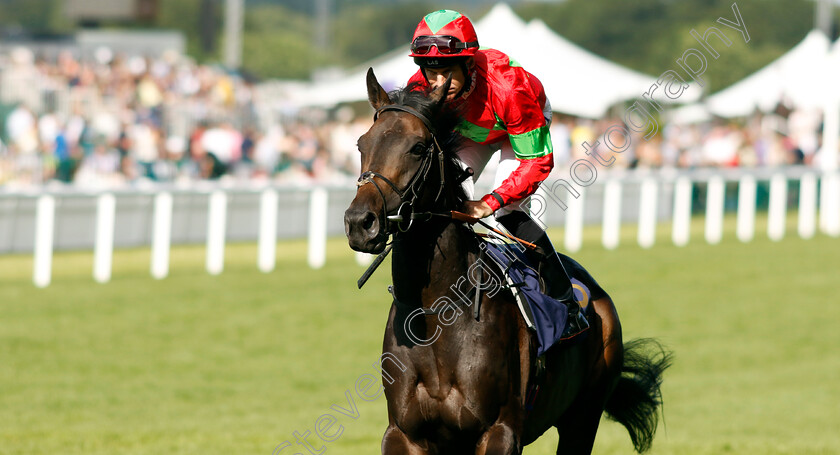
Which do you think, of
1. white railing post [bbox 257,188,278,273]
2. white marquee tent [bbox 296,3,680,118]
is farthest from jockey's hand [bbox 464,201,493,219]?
white marquee tent [bbox 296,3,680,118]

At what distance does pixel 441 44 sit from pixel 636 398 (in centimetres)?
215

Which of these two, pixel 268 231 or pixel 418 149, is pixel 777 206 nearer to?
pixel 268 231

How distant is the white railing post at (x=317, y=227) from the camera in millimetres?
12461

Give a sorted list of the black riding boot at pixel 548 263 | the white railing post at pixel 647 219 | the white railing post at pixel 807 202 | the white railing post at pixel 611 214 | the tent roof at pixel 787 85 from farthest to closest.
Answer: the tent roof at pixel 787 85 → the white railing post at pixel 807 202 → the white railing post at pixel 647 219 → the white railing post at pixel 611 214 → the black riding boot at pixel 548 263

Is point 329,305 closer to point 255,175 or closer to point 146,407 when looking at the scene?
point 146,407

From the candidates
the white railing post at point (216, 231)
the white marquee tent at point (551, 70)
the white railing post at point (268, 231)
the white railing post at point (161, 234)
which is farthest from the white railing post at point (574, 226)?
the white railing post at point (161, 234)

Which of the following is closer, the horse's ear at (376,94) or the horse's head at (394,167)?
the horse's head at (394,167)

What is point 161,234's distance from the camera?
1130 centimetres

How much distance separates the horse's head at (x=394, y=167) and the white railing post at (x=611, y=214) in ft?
37.2

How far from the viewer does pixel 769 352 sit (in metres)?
9.61

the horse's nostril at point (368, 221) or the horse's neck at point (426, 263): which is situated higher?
the horse's nostril at point (368, 221)

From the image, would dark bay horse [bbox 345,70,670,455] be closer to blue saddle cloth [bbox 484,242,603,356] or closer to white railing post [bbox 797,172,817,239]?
blue saddle cloth [bbox 484,242,603,356]

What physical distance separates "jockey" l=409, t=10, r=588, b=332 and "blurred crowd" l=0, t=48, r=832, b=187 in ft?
35.1

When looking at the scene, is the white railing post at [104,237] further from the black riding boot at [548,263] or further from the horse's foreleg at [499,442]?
the horse's foreleg at [499,442]
